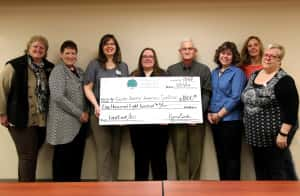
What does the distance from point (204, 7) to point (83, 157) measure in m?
2.19

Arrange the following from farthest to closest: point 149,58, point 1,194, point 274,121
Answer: point 149,58 < point 274,121 < point 1,194

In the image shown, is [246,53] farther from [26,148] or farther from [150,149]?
[26,148]

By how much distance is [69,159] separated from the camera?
3.37 metres

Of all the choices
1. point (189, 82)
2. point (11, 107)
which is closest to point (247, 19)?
point (189, 82)

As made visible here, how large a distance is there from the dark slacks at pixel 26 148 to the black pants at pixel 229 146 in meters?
1.81

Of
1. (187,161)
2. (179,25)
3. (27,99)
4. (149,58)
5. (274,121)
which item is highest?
(179,25)

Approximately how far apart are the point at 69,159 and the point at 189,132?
127 cm

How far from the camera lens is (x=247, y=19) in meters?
3.69

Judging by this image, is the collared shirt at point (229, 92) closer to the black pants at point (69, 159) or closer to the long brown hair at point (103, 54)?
the long brown hair at point (103, 54)

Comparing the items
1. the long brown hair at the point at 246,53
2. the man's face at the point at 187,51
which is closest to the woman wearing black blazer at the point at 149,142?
the man's face at the point at 187,51

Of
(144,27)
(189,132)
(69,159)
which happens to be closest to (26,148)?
(69,159)

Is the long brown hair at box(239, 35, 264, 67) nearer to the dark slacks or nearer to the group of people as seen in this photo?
the group of people

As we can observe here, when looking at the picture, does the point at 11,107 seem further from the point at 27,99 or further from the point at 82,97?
the point at 82,97

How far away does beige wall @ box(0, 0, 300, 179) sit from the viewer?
12.1ft
